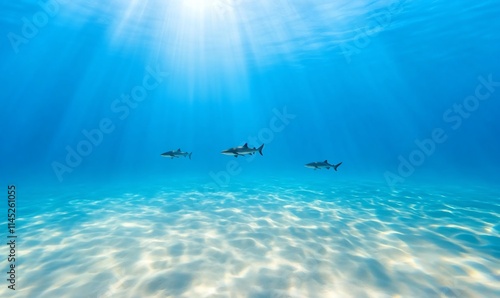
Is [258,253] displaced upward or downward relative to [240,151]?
downward

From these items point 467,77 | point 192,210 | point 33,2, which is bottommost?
point 192,210

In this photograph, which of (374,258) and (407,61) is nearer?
(374,258)

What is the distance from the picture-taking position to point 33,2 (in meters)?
26.2

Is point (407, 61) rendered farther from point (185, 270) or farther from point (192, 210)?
point (185, 270)

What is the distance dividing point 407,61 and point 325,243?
52.0 m

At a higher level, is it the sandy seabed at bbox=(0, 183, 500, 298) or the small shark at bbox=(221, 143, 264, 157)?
the small shark at bbox=(221, 143, 264, 157)

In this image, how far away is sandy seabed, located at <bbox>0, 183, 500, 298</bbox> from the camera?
15.4 feet

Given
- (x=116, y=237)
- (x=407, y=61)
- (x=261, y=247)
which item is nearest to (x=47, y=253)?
(x=116, y=237)

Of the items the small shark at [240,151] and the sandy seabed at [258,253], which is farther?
the small shark at [240,151]

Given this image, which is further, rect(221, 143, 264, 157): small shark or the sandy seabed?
rect(221, 143, 264, 157): small shark

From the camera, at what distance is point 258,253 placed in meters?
6.21

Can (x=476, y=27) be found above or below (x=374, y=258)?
above

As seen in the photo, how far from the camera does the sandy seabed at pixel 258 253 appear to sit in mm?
4695

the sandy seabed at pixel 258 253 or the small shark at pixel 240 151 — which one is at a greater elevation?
the small shark at pixel 240 151
